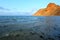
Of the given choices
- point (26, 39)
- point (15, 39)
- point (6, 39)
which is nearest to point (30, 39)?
point (26, 39)

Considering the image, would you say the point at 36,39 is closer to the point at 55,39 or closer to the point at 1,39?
the point at 55,39

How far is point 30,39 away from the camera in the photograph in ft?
66.0

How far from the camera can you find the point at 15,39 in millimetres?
19891

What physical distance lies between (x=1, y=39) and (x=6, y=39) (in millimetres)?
748

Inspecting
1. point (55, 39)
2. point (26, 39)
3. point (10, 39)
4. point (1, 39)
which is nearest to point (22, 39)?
point (26, 39)

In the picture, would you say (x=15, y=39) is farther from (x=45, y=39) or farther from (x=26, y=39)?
(x=45, y=39)

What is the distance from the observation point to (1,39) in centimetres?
1967

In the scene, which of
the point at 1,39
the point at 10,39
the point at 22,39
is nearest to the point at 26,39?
the point at 22,39

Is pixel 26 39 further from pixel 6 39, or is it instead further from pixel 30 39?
pixel 6 39

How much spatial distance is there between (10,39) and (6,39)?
61cm

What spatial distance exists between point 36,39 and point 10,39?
4.05 metres

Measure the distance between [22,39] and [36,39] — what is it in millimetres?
2207

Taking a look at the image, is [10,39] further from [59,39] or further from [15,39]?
[59,39]

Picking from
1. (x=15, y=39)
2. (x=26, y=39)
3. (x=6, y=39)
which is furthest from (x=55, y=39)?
(x=6, y=39)
